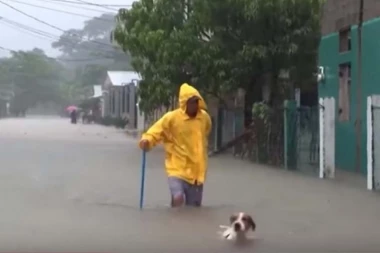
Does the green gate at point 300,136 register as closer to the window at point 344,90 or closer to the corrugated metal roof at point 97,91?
the window at point 344,90

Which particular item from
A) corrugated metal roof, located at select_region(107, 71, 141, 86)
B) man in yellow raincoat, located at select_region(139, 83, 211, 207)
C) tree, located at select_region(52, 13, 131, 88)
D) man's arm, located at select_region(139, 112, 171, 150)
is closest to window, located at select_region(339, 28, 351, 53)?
man in yellow raincoat, located at select_region(139, 83, 211, 207)

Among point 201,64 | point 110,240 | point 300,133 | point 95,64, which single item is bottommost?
point 110,240

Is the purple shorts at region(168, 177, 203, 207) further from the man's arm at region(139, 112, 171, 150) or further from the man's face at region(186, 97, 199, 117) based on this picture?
the man's face at region(186, 97, 199, 117)

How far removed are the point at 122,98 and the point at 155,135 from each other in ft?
188

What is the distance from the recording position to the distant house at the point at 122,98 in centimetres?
6053

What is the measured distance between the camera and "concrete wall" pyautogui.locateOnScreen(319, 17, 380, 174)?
18.5 m

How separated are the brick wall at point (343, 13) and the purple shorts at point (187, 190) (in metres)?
7.74

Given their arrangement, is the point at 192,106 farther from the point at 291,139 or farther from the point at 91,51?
the point at 91,51

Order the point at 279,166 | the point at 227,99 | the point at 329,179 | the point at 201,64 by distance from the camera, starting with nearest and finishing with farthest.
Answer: the point at 329,179 → the point at 279,166 → the point at 201,64 → the point at 227,99

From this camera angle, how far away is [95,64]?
111 metres

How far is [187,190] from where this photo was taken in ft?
38.6

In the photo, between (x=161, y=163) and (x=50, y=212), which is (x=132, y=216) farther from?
(x=161, y=163)

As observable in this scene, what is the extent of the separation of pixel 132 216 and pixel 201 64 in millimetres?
12006


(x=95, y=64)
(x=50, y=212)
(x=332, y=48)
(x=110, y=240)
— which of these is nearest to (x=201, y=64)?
(x=332, y=48)
